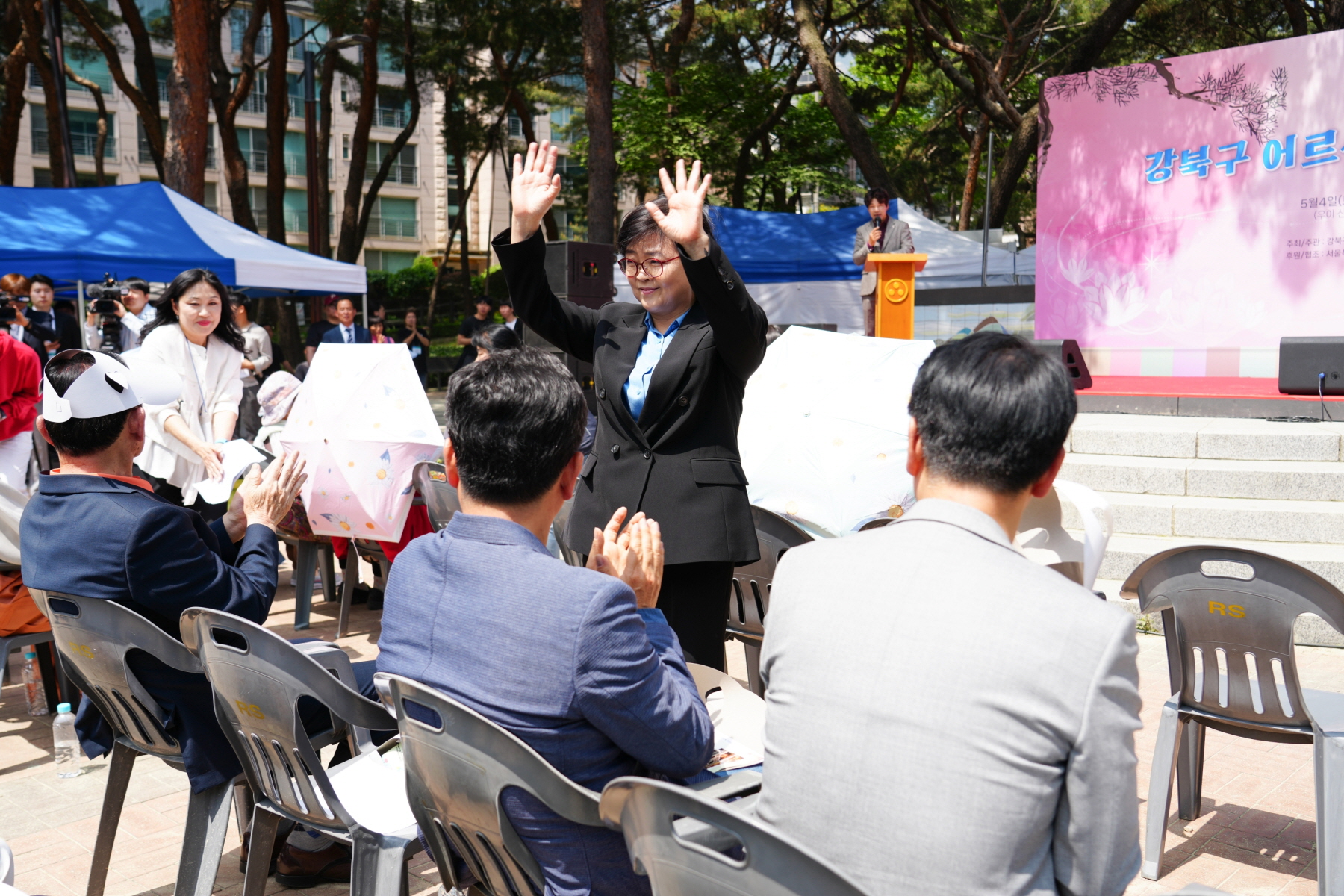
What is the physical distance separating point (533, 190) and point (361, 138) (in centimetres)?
1873

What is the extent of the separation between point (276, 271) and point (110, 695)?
9476 millimetres

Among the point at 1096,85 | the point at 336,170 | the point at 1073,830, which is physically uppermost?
the point at 336,170

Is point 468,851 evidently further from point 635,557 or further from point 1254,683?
point 1254,683

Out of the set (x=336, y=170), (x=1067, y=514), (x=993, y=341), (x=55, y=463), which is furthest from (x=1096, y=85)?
(x=336, y=170)

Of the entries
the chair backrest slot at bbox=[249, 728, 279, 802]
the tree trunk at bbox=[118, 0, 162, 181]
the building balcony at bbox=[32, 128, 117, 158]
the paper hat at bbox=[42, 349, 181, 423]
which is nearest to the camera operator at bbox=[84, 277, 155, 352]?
the tree trunk at bbox=[118, 0, 162, 181]

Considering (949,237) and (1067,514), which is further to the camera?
(949,237)

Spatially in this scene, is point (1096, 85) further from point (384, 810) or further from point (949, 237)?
point (384, 810)

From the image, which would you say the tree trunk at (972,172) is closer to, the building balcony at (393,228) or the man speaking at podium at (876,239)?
the man speaking at podium at (876,239)

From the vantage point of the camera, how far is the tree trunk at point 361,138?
754 inches

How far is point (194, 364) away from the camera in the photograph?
196 inches

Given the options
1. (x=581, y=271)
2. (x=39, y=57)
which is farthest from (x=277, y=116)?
(x=581, y=271)

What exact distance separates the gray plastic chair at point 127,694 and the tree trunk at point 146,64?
16733 millimetres

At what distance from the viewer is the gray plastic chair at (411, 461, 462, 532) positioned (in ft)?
17.1

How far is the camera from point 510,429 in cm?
195
